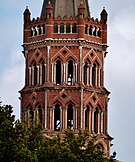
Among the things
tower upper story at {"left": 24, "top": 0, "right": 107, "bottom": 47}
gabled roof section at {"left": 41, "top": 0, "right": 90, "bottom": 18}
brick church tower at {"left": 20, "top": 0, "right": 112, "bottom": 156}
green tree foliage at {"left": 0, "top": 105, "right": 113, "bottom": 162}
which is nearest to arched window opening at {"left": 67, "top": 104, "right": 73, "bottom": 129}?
brick church tower at {"left": 20, "top": 0, "right": 112, "bottom": 156}

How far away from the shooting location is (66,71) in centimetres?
15338

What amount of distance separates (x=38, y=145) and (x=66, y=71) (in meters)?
23.5

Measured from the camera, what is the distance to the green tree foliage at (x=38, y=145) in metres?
121

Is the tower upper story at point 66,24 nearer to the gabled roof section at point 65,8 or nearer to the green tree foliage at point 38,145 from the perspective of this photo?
the gabled roof section at point 65,8

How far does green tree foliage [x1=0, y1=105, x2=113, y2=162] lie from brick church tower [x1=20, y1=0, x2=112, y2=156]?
3.72m

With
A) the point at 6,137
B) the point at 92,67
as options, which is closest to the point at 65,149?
the point at 6,137

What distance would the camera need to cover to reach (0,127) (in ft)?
401

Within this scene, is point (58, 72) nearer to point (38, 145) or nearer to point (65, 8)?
point (65, 8)

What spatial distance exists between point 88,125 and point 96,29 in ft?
36.9

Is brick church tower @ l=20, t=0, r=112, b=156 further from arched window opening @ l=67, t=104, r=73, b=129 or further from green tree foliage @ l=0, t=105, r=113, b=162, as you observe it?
green tree foliage @ l=0, t=105, r=113, b=162

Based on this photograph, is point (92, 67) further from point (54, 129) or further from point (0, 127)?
point (0, 127)

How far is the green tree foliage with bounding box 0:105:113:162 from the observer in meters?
121

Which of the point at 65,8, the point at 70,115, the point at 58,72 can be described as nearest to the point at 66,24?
the point at 65,8

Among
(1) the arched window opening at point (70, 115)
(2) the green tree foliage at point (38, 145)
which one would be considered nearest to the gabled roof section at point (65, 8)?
(1) the arched window opening at point (70, 115)
